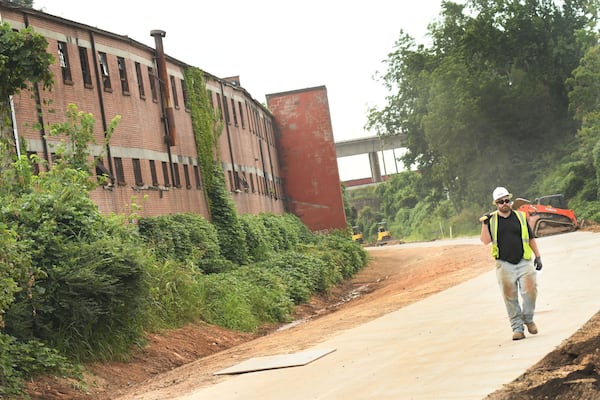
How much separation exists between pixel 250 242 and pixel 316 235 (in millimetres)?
17351

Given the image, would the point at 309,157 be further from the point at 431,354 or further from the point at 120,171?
the point at 431,354

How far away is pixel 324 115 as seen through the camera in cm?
6494

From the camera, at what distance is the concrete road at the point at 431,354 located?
476 inches

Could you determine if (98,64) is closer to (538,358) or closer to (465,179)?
(538,358)

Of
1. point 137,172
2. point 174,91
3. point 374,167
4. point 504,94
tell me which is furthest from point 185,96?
point 374,167

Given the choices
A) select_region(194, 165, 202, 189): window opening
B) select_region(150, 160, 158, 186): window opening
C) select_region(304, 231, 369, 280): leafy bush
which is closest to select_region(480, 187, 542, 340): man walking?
select_region(150, 160, 158, 186): window opening

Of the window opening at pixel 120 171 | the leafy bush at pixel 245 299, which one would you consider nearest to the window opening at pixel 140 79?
the window opening at pixel 120 171

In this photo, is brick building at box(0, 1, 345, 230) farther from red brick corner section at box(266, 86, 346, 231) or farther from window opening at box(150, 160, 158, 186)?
red brick corner section at box(266, 86, 346, 231)

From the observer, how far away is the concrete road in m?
12.1

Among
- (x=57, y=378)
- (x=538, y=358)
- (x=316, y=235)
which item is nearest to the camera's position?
(x=538, y=358)

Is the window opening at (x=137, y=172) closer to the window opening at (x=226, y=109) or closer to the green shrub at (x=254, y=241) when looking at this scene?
the green shrub at (x=254, y=241)

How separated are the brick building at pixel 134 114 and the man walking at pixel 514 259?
1351 cm

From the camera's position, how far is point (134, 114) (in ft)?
119

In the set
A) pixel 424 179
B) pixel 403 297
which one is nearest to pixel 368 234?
pixel 424 179
